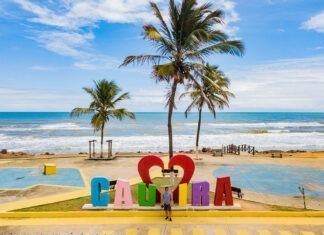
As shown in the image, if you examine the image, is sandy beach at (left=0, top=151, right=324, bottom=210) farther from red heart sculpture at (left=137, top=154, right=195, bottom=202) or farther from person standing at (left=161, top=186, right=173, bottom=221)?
person standing at (left=161, top=186, right=173, bottom=221)

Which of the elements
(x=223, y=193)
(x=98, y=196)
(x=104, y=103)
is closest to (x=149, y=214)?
(x=98, y=196)

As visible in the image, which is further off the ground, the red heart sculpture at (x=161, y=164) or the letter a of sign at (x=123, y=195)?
the red heart sculpture at (x=161, y=164)

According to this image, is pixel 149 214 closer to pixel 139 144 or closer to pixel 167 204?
pixel 167 204

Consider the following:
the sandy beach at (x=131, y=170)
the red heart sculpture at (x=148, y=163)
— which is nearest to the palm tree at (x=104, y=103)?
the sandy beach at (x=131, y=170)

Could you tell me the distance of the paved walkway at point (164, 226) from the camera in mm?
11844

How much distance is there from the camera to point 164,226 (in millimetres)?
12445

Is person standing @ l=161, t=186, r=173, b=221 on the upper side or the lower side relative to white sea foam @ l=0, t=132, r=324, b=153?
upper

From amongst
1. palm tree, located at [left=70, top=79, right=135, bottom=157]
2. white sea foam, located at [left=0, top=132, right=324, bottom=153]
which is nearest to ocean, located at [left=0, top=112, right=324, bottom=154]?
white sea foam, located at [left=0, top=132, right=324, bottom=153]

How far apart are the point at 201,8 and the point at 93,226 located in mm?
12162

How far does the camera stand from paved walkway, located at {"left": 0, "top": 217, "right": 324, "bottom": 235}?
11844mm

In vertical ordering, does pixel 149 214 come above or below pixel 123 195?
below

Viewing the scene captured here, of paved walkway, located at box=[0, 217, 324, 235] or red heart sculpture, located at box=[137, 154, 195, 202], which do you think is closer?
paved walkway, located at box=[0, 217, 324, 235]

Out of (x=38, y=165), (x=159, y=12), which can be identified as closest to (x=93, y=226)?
(x=159, y=12)

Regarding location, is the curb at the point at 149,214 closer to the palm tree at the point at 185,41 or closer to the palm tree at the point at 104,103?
the palm tree at the point at 185,41
